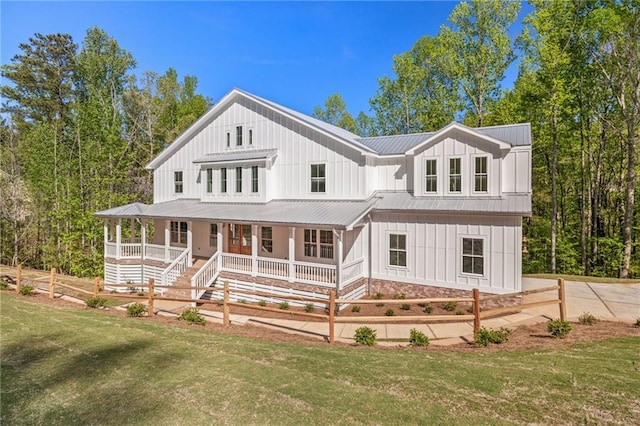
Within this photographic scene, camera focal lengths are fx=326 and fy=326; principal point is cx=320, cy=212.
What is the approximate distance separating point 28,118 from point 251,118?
1164 inches

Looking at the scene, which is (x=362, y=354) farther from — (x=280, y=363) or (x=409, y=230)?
(x=409, y=230)

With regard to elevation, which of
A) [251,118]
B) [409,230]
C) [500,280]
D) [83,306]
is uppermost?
[251,118]

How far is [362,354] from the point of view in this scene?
24.7ft

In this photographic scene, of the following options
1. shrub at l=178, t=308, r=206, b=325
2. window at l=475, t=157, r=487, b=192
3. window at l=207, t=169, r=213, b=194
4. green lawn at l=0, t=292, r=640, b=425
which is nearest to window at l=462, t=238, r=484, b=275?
window at l=475, t=157, r=487, b=192

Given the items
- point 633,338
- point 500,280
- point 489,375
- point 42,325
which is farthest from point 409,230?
point 42,325

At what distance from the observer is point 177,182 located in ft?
69.9

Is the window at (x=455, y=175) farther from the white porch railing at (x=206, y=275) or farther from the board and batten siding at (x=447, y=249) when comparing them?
the white porch railing at (x=206, y=275)

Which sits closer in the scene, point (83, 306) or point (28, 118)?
point (83, 306)

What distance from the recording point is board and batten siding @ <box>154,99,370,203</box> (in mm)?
15906

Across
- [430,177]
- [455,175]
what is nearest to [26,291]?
[430,177]

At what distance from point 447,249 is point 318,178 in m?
6.99

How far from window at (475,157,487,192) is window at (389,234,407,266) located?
364cm

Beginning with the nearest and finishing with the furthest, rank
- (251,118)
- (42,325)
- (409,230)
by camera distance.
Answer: (42,325) < (409,230) < (251,118)

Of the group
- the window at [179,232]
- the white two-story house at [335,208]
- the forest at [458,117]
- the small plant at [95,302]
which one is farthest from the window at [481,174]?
the window at [179,232]
